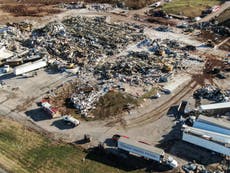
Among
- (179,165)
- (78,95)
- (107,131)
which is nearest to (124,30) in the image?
(78,95)

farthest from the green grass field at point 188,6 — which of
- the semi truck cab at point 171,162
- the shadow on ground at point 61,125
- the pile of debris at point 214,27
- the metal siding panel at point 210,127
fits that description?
the semi truck cab at point 171,162

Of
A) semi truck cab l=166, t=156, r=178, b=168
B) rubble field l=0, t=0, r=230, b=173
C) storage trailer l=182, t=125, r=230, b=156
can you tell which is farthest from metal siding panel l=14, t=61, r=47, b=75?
semi truck cab l=166, t=156, r=178, b=168

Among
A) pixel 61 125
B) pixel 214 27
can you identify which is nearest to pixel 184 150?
pixel 61 125

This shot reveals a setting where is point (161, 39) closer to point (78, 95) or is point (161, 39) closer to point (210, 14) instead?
point (210, 14)

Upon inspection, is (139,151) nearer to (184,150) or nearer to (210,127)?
(184,150)

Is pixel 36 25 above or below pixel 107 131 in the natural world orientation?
above

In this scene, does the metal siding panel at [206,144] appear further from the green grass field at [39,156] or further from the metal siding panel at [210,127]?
the green grass field at [39,156]
